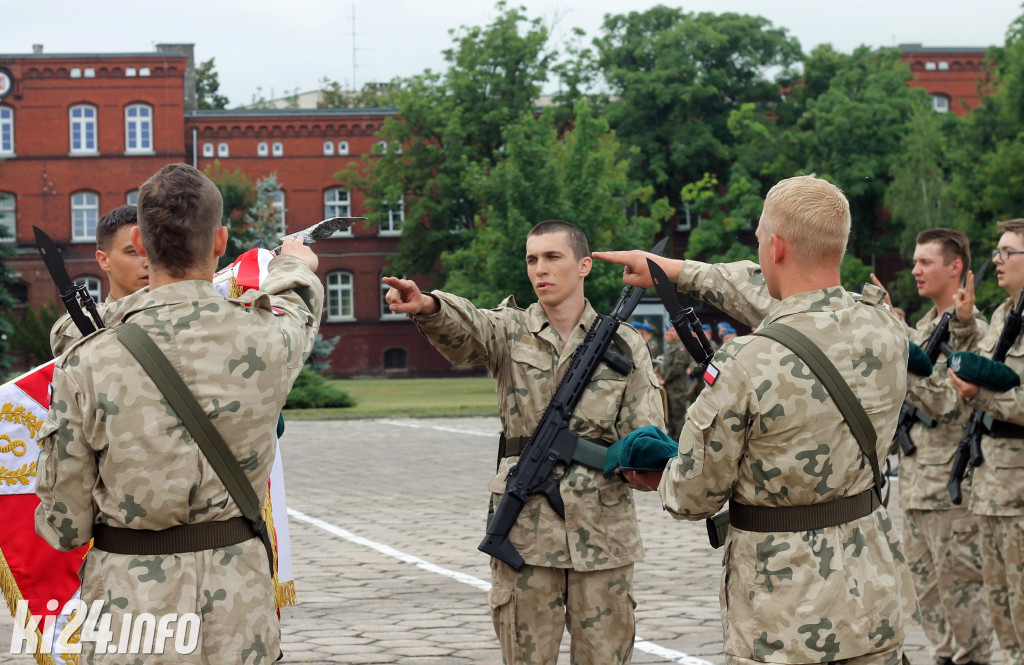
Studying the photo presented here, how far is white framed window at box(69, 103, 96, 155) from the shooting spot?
49.2 meters

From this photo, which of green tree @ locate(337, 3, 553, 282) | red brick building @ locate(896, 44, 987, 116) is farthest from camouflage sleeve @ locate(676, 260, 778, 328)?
red brick building @ locate(896, 44, 987, 116)

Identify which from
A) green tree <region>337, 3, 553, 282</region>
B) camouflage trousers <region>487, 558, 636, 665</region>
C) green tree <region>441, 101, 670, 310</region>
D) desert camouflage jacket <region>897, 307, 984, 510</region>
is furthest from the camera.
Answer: green tree <region>337, 3, 553, 282</region>

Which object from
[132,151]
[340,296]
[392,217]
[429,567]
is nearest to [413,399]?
[340,296]

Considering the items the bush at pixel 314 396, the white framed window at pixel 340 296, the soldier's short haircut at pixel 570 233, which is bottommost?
the bush at pixel 314 396

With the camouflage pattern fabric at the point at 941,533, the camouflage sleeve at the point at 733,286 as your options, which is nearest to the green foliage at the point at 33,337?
the camouflage pattern fabric at the point at 941,533

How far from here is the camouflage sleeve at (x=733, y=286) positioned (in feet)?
14.5

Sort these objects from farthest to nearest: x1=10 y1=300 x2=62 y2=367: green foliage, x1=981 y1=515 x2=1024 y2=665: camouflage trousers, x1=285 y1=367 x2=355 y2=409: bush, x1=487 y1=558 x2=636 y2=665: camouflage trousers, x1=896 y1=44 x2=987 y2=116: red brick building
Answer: x1=896 y1=44 x2=987 y2=116: red brick building < x1=10 y1=300 x2=62 y2=367: green foliage < x1=285 y1=367 x2=355 y2=409: bush < x1=981 y1=515 x2=1024 y2=665: camouflage trousers < x1=487 y1=558 x2=636 y2=665: camouflage trousers

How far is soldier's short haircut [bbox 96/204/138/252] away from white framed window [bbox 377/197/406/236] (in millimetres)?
43814

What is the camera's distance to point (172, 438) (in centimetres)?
336

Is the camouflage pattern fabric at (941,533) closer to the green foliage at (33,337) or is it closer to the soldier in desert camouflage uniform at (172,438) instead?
the soldier in desert camouflage uniform at (172,438)

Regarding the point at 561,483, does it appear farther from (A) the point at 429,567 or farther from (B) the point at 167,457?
(A) the point at 429,567

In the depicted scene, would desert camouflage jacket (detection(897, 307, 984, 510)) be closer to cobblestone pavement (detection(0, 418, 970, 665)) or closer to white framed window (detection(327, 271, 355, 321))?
cobblestone pavement (detection(0, 418, 970, 665))

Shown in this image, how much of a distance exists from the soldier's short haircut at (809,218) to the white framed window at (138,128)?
4921cm

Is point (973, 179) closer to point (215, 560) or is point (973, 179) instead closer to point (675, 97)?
point (675, 97)
